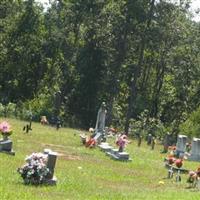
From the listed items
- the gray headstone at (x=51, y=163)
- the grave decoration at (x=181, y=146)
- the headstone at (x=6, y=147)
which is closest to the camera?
the gray headstone at (x=51, y=163)

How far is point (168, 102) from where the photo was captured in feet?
234

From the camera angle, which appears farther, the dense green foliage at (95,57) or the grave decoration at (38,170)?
the dense green foliage at (95,57)

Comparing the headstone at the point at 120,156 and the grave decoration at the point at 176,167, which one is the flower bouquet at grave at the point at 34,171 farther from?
the headstone at the point at 120,156

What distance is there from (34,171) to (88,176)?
4.89m

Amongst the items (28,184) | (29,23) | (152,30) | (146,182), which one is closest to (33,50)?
(29,23)

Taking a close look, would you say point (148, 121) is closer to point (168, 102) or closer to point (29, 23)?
point (168, 102)

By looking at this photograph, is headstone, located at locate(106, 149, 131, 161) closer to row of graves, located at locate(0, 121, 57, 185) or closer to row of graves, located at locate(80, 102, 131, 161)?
row of graves, located at locate(80, 102, 131, 161)

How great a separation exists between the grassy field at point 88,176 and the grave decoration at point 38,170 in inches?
11.1

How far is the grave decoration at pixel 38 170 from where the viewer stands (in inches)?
701

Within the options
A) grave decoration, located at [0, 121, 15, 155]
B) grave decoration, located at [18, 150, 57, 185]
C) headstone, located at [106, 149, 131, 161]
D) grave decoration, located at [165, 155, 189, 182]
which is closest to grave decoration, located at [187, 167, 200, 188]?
grave decoration, located at [165, 155, 189, 182]

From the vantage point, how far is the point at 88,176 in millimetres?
22406

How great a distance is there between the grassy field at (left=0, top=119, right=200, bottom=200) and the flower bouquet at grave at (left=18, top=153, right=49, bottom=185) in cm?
28

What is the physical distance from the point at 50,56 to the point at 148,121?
40.5ft

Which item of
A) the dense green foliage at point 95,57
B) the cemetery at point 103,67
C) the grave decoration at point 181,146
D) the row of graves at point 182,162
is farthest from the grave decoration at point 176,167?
the dense green foliage at point 95,57
